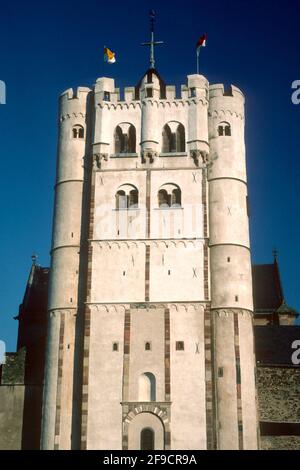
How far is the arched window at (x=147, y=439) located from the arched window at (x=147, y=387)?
1.90 m

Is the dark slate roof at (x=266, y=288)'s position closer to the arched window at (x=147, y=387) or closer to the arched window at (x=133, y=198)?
the arched window at (x=133, y=198)

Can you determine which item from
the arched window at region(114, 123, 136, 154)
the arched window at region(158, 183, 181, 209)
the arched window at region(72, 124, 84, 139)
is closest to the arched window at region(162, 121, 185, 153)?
the arched window at region(114, 123, 136, 154)

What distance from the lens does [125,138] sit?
54.5m

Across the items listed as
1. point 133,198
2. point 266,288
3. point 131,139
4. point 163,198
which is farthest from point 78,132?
point 266,288

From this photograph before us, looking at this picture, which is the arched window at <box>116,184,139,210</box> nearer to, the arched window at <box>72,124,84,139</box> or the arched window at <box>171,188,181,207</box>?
the arched window at <box>171,188,181,207</box>

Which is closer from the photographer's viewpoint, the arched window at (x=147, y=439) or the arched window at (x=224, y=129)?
the arched window at (x=147, y=439)

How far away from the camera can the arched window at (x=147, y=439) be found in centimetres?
4706

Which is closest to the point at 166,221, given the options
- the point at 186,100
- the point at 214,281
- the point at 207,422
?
the point at 214,281

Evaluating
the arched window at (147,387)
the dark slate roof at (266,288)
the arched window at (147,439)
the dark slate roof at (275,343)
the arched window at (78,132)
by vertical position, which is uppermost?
the arched window at (78,132)

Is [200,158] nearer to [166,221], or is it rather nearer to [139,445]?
[166,221]

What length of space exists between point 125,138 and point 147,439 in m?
20.4

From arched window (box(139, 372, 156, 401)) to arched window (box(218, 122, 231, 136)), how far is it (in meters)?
17.5

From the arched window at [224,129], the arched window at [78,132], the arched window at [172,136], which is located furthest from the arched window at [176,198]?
the arched window at [78,132]

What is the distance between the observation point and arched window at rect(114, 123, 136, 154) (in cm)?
5441
